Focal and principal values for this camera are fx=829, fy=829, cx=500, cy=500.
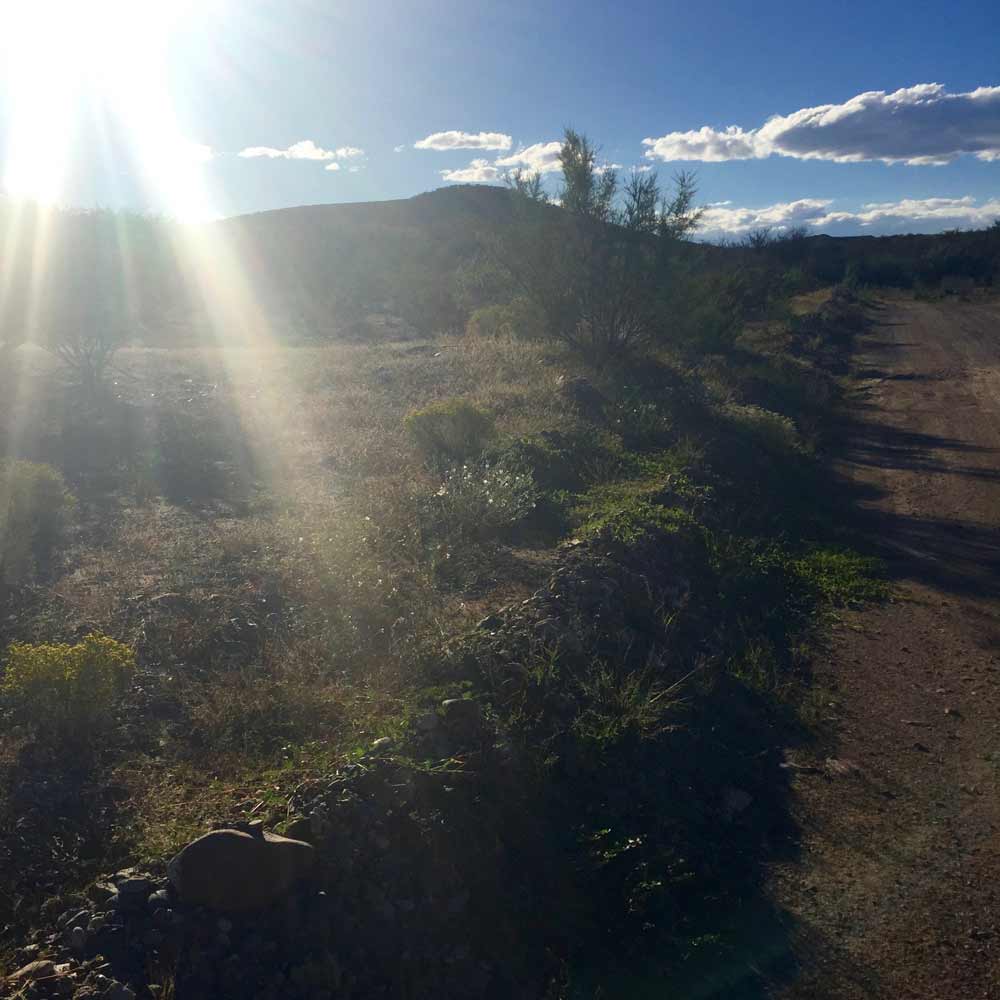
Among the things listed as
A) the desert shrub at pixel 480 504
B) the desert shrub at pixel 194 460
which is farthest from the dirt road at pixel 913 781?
the desert shrub at pixel 194 460

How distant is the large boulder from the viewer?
3432mm

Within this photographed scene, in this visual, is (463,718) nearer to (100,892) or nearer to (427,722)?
(427,722)

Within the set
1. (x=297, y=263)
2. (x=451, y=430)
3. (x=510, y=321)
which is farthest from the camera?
(x=297, y=263)

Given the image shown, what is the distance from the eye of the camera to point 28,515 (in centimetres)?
739

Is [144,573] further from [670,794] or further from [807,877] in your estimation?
[807,877]

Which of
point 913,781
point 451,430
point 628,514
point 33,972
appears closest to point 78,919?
point 33,972

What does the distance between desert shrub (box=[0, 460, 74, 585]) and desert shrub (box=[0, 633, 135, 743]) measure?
6.71 ft

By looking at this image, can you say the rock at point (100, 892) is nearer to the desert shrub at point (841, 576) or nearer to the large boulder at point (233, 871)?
the large boulder at point (233, 871)

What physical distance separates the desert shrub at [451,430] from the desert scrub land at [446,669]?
0.05m

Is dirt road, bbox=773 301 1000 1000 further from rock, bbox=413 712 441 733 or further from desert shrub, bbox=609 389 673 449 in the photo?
desert shrub, bbox=609 389 673 449

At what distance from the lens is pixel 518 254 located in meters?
15.5

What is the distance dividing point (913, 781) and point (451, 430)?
6614mm

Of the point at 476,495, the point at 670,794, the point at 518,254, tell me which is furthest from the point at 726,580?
the point at 518,254

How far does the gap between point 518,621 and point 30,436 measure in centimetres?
764
